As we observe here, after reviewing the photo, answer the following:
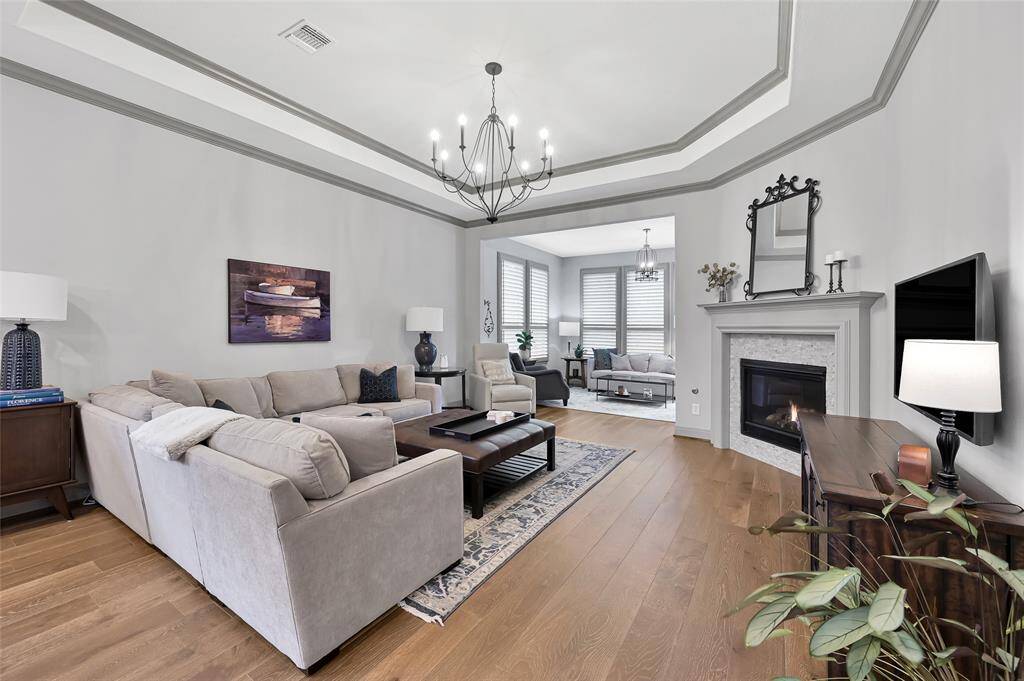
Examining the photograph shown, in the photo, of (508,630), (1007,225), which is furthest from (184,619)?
(1007,225)

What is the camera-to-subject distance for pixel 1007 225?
1.53 metres

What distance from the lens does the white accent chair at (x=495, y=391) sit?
5.71m

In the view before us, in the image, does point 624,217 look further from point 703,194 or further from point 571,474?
point 571,474

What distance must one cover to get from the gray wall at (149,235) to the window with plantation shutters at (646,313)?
5.68 meters

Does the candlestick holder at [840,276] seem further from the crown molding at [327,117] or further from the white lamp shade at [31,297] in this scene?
the white lamp shade at [31,297]

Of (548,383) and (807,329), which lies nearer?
(807,329)

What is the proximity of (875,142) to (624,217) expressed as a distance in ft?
8.60

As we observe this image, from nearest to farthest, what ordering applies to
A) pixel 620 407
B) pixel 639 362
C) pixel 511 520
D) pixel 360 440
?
pixel 360 440, pixel 511 520, pixel 620 407, pixel 639 362

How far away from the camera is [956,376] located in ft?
4.49

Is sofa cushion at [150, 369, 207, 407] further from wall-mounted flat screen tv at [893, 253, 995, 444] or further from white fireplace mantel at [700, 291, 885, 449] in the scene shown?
white fireplace mantel at [700, 291, 885, 449]

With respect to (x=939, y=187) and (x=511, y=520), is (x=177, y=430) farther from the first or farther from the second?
(x=939, y=187)

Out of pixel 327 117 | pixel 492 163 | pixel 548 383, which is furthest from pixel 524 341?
pixel 327 117

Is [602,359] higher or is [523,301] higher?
[523,301]

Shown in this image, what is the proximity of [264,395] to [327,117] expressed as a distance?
2.55 m
